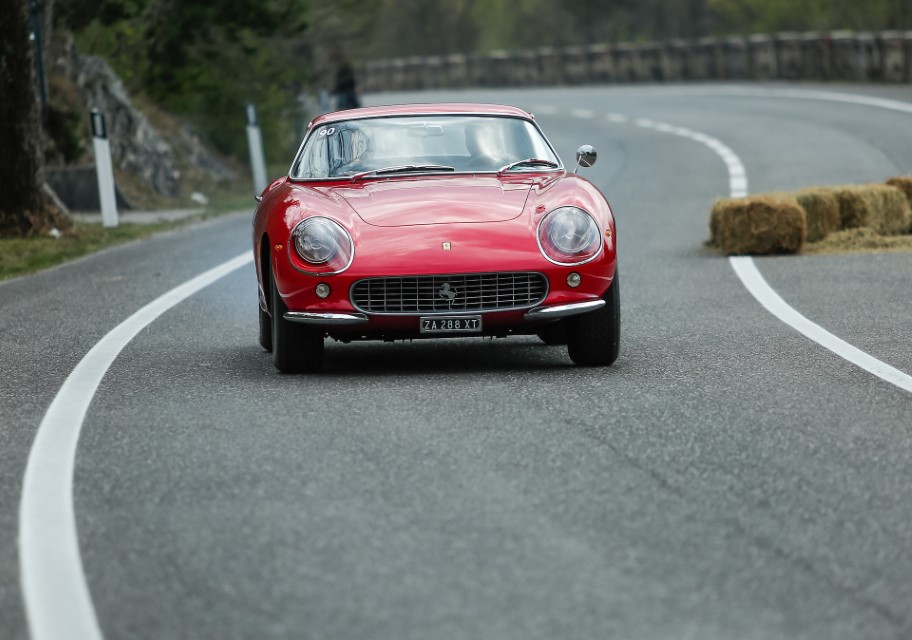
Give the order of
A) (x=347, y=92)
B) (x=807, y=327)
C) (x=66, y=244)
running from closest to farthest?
(x=807, y=327) → (x=66, y=244) → (x=347, y=92)

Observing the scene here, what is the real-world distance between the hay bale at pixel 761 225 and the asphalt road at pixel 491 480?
113 inches

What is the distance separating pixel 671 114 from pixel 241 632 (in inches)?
1294

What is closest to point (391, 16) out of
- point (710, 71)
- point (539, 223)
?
point (710, 71)

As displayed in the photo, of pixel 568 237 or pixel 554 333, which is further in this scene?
pixel 554 333

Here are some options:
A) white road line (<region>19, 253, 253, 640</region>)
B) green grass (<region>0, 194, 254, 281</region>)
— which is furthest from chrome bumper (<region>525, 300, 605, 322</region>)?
green grass (<region>0, 194, 254, 281</region>)

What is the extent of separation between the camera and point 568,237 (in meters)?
8.10

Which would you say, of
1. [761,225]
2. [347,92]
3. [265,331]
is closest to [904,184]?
[761,225]

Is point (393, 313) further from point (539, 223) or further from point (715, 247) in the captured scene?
point (715, 247)

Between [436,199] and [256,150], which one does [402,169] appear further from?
[256,150]

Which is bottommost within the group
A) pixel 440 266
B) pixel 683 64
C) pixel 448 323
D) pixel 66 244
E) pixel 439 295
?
pixel 683 64

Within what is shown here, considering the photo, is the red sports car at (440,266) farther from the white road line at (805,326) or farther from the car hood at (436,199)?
the white road line at (805,326)

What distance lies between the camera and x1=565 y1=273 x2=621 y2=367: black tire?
320 inches

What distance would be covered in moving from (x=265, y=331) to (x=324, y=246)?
121 cm

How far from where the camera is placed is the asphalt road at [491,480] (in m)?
4.26
